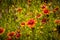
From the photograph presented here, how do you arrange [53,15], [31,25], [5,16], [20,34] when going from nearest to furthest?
1. [31,25]
2. [20,34]
3. [53,15]
4. [5,16]

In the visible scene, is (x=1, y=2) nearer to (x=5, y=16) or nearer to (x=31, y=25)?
(x=5, y=16)

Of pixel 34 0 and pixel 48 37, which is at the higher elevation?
pixel 34 0

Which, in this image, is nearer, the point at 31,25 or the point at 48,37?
the point at 31,25

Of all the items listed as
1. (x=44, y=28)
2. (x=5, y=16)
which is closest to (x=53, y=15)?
(x=44, y=28)

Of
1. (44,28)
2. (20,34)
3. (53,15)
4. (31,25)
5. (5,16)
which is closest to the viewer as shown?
(31,25)

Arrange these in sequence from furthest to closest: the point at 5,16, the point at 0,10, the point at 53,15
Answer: the point at 0,10
the point at 5,16
the point at 53,15

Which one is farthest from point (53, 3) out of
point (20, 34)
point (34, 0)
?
point (20, 34)

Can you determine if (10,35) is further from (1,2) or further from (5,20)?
(1,2)
